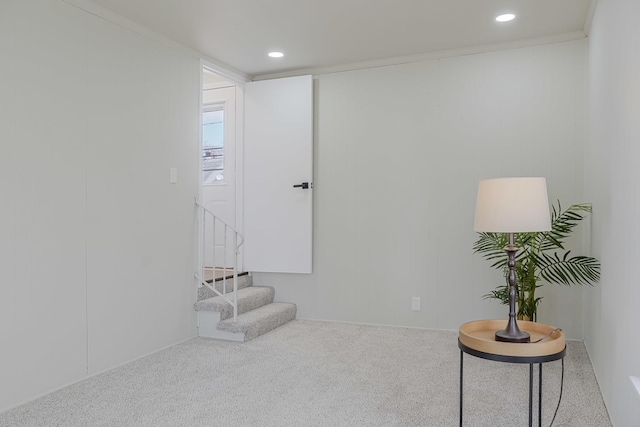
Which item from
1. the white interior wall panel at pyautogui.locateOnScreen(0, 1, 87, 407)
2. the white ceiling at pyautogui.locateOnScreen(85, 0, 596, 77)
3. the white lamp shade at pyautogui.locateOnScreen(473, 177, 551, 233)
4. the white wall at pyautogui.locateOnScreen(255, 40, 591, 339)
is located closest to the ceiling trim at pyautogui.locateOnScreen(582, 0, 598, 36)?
the white ceiling at pyautogui.locateOnScreen(85, 0, 596, 77)

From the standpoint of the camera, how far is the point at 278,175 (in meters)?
4.70

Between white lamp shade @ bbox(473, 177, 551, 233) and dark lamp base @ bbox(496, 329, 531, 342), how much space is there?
1.41 ft

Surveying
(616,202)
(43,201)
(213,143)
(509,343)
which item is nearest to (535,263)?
(616,202)

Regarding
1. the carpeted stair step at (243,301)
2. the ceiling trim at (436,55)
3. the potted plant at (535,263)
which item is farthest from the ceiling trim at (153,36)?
the potted plant at (535,263)

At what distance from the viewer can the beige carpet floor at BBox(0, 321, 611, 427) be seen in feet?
8.05

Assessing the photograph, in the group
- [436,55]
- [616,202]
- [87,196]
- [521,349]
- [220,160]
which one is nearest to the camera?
[521,349]

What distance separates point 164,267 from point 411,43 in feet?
8.66

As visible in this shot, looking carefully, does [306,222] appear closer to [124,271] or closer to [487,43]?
[124,271]

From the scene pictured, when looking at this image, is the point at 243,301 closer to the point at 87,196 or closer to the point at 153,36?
the point at 87,196

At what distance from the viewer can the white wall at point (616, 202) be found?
77.8 inches

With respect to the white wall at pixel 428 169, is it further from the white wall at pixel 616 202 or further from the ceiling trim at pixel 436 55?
the white wall at pixel 616 202

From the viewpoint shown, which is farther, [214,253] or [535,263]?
[214,253]

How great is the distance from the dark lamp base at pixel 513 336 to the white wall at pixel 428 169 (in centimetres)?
208

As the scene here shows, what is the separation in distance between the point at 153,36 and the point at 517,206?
9.55 ft
